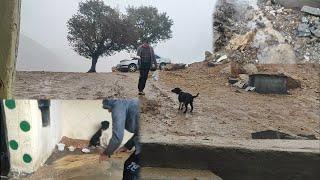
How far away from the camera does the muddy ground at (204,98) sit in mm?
3914

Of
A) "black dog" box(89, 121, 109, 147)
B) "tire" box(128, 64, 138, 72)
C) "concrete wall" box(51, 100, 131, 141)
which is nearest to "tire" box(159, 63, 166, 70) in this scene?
"tire" box(128, 64, 138, 72)

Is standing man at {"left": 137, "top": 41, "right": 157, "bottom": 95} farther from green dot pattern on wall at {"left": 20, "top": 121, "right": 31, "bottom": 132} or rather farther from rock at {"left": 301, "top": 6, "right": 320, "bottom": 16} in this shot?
rock at {"left": 301, "top": 6, "right": 320, "bottom": 16}

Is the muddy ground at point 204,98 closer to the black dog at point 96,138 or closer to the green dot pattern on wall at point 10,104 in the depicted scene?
the green dot pattern on wall at point 10,104

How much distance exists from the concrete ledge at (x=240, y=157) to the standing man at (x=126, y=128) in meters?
0.09

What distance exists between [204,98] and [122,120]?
2.18 ft

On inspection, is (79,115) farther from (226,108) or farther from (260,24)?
(260,24)

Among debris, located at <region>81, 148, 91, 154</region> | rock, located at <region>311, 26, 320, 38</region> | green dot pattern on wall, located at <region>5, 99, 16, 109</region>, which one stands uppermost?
rock, located at <region>311, 26, 320, 38</region>

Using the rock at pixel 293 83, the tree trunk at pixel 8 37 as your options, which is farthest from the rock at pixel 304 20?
the tree trunk at pixel 8 37

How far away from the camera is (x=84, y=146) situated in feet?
13.6

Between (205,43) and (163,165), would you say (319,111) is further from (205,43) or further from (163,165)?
(163,165)

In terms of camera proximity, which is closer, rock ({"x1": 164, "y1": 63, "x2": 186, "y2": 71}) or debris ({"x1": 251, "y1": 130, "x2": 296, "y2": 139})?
debris ({"x1": 251, "y1": 130, "x2": 296, "y2": 139})

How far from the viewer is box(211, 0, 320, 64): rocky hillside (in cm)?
398

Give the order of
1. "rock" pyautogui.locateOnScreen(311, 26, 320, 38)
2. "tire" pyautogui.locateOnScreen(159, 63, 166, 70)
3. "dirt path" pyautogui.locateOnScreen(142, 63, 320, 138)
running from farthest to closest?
1. "tire" pyautogui.locateOnScreen(159, 63, 166, 70)
2. "rock" pyautogui.locateOnScreen(311, 26, 320, 38)
3. "dirt path" pyautogui.locateOnScreen(142, 63, 320, 138)

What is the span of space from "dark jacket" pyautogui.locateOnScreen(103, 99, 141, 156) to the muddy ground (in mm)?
56
